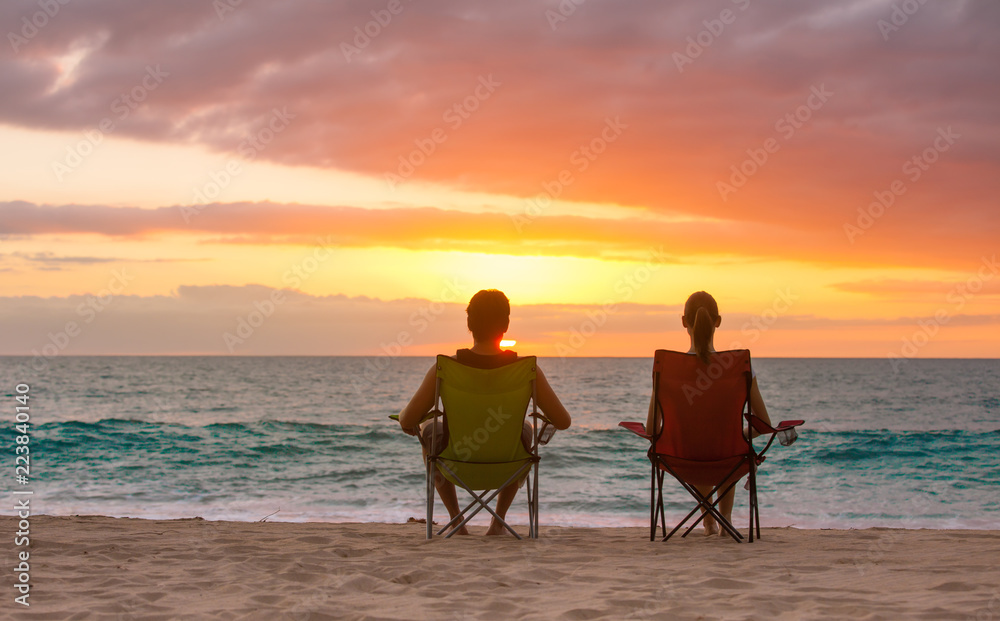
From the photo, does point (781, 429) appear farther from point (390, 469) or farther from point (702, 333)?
point (390, 469)

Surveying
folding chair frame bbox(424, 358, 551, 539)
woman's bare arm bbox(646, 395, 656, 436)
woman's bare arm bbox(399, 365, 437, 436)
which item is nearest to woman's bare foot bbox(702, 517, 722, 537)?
woman's bare arm bbox(646, 395, 656, 436)

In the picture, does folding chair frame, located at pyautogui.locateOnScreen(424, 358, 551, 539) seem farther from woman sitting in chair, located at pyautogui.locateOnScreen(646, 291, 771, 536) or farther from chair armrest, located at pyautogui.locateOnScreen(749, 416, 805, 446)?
chair armrest, located at pyautogui.locateOnScreen(749, 416, 805, 446)

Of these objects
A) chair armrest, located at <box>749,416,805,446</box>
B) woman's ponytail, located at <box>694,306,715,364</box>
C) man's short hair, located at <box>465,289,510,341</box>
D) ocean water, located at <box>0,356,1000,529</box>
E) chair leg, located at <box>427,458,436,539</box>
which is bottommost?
ocean water, located at <box>0,356,1000,529</box>

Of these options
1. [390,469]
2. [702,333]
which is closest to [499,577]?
[702,333]

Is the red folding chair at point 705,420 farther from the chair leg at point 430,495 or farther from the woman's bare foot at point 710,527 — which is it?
the chair leg at point 430,495

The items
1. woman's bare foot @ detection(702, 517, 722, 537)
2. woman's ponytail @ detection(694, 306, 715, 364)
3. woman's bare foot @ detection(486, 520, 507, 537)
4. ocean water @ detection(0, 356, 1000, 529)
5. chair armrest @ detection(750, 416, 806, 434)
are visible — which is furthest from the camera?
ocean water @ detection(0, 356, 1000, 529)

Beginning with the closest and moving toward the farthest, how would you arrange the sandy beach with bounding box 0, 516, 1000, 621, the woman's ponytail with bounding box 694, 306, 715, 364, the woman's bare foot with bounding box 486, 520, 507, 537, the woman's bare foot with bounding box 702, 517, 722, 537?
the sandy beach with bounding box 0, 516, 1000, 621 → the woman's ponytail with bounding box 694, 306, 715, 364 → the woman's bare foot with bounding box 486, 520, 507, 537 → the woman's bare foot with bounding box 702, 517, 722, 537

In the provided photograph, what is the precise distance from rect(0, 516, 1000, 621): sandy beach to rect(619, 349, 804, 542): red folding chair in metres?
0.45

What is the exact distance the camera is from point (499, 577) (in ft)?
11.5

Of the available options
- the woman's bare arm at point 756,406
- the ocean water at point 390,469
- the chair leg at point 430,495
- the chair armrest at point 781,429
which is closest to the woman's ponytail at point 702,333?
the woman's bare arm at point 756,406

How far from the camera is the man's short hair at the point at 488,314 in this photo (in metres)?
4.55

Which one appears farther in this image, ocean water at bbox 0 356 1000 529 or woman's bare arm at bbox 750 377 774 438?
ocean water at bbox 0 356 1000 529

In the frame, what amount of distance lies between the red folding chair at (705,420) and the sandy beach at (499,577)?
0.45 metres

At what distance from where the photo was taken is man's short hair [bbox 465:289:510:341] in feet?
14.9
